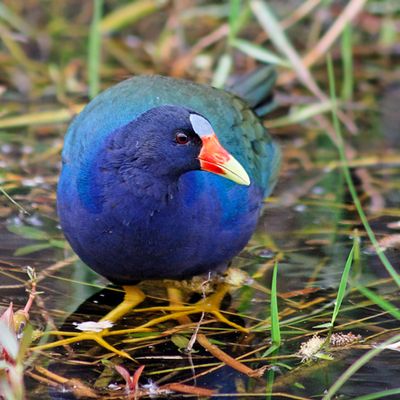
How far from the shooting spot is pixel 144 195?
127 inches

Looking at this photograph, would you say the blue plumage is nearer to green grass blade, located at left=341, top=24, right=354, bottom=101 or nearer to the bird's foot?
the bird's foot

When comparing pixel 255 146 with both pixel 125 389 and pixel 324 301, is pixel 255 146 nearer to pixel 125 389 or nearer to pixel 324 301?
pixel 324 301

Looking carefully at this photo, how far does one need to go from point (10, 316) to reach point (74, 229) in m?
0.50

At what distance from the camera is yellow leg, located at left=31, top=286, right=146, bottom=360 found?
125 inches

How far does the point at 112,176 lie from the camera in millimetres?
3246

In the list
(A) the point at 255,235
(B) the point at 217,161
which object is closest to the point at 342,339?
(B) the point at 217,161

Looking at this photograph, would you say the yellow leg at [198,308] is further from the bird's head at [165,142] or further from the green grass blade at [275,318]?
the bird's head at [165,142]

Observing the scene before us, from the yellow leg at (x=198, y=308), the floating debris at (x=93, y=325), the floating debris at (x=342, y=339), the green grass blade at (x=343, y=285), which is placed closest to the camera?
the green grass blade at (x=343, y=285)

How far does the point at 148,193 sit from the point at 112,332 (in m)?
0.48

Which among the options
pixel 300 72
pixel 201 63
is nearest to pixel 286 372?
pixel 300 72

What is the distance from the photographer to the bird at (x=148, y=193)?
324cm

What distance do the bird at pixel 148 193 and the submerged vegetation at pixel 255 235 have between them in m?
0.19

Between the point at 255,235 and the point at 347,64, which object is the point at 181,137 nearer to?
the point at 255,235

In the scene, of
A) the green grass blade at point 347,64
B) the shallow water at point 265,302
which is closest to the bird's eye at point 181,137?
the shallow water at point 265,302
